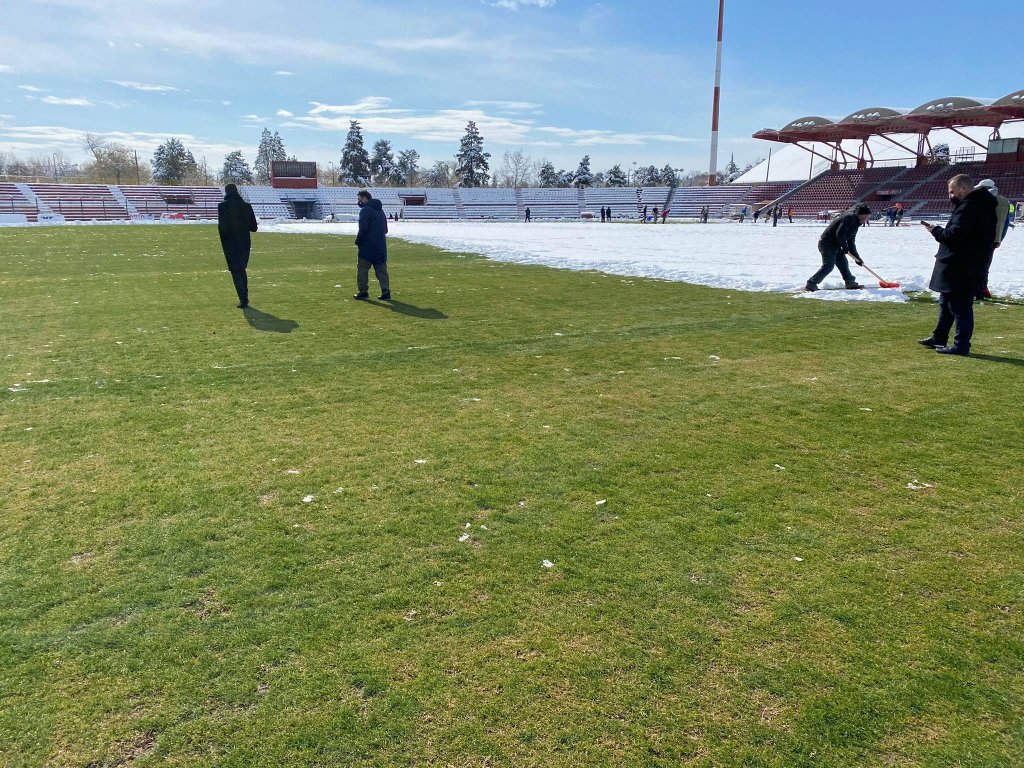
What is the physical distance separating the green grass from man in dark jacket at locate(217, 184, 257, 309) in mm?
3581

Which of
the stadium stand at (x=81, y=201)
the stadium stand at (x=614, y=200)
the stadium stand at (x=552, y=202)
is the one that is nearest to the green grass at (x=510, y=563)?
the stadium stand at (x=81, y=201)

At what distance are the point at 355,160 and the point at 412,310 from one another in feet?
356

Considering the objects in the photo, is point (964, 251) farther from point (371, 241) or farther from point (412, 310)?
point (371, 241)

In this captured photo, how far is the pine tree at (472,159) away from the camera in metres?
115

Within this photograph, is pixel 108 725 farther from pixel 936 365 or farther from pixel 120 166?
pixel 120 166

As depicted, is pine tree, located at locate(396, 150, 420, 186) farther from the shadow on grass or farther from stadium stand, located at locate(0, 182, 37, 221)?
the shadow on grass

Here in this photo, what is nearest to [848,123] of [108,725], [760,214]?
[760,214]

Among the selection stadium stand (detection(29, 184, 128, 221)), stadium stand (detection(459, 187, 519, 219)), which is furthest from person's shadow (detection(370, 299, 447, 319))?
stadium stand (detection(459, 187, 519, 219))

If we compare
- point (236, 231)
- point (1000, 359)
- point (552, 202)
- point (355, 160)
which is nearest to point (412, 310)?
point (236, 231)

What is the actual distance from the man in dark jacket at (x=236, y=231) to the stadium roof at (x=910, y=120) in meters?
52.4

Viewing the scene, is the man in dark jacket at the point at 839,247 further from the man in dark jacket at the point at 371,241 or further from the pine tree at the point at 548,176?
the pine tree at the point at 548,176

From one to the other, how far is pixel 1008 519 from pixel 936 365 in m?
3.84

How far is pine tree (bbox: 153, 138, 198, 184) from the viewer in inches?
4181

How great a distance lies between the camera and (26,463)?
4.41m
